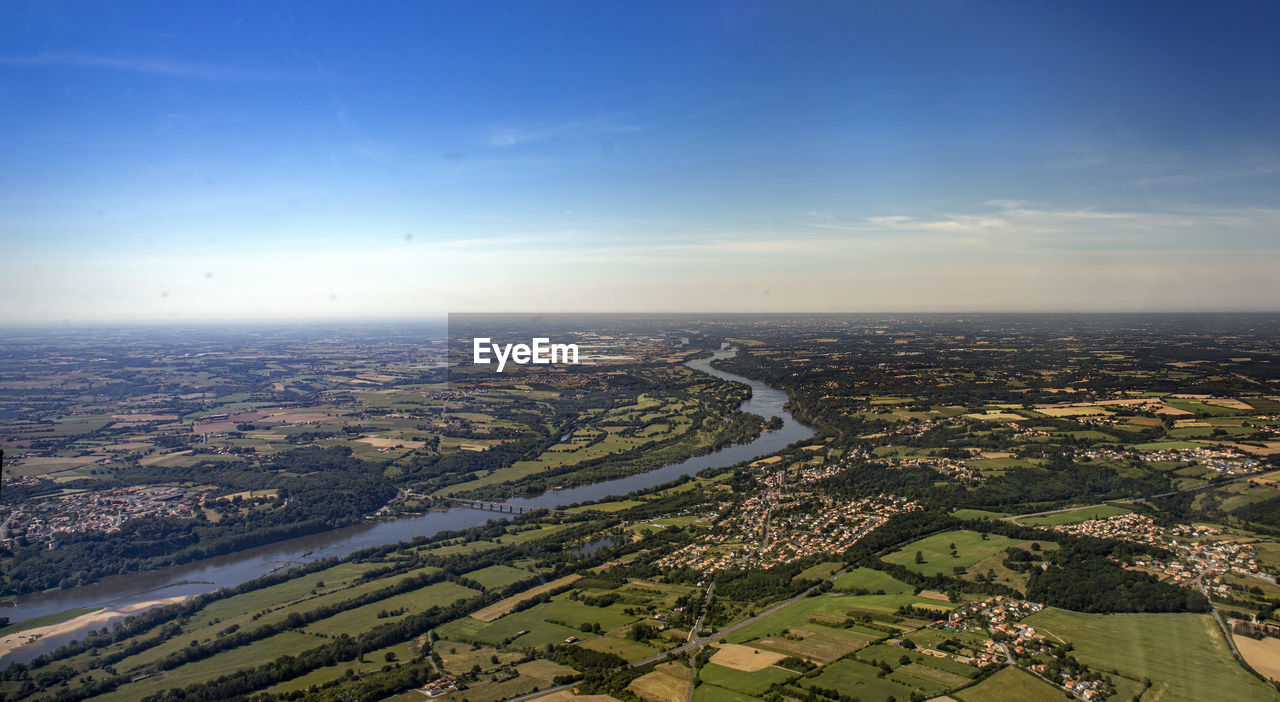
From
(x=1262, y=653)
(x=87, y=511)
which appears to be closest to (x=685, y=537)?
(x=1262, y=653)

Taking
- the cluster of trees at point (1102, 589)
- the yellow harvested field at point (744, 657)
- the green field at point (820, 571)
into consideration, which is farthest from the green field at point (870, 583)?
the yellow harvested field at point (744, 657)

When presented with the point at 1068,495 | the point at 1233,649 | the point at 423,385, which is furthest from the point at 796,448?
the point at 423,385

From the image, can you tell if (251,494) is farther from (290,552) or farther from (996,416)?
(996,416)

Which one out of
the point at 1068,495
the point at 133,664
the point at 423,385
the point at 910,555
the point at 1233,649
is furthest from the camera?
the point at 423,385

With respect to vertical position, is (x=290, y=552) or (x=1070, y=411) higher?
(x=1070, y=411)

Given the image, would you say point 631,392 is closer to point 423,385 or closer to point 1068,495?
point 423,385

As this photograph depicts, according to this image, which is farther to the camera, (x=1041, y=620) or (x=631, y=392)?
(x=631, y=392)
